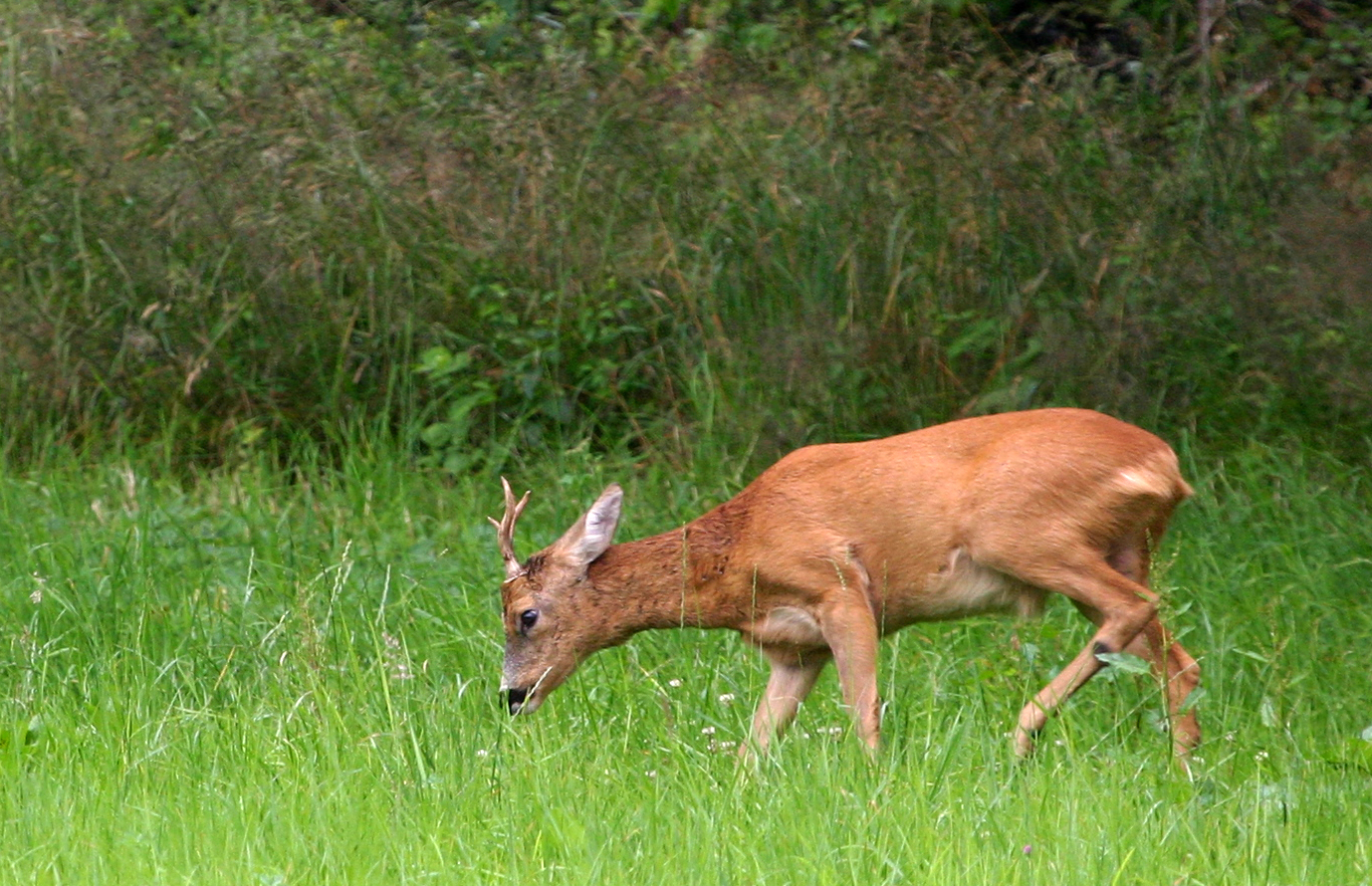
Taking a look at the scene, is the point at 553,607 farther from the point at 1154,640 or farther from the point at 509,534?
the point at 1154,640

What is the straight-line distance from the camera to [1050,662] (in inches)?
223

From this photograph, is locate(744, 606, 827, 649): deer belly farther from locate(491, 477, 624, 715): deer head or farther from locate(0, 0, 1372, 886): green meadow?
locate(491, 477, 624, 715): deer head

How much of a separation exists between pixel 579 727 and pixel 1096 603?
1.41 meters

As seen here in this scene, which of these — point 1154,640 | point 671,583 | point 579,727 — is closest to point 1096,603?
point 1154,640

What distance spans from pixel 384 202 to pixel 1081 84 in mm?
3223

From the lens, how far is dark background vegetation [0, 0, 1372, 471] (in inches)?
304

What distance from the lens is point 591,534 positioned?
5359 millimetres

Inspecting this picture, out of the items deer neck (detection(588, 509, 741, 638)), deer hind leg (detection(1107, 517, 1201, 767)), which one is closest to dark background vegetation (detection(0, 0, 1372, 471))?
deer hind leg (detection(1107, 517, 1201, 767))

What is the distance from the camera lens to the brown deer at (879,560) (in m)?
5.02

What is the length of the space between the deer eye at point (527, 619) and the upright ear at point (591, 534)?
0.63ft

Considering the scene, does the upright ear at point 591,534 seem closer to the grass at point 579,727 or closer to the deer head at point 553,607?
the deer head at point 553,607

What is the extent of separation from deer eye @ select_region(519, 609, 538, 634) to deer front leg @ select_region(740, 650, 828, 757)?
66 cm

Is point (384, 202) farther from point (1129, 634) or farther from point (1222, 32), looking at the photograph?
point (1129, 634)

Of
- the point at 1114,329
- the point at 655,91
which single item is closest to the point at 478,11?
the point at 655,91
